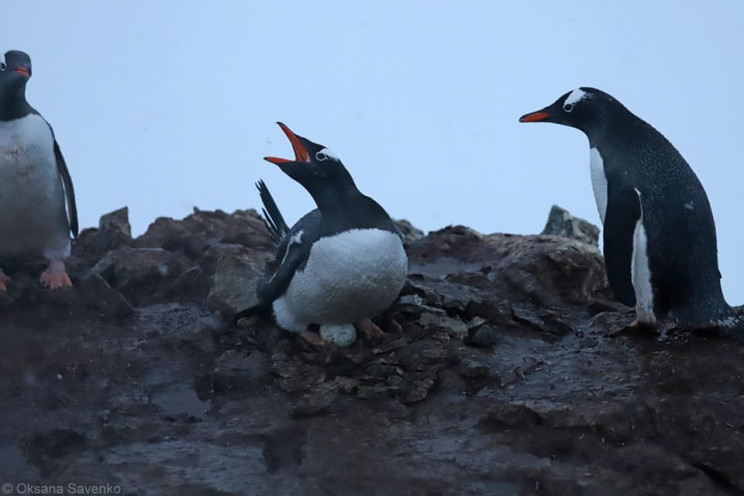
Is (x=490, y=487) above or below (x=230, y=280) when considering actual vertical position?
below

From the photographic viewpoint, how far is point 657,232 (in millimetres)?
4762

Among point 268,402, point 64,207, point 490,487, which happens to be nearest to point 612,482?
point 490,487

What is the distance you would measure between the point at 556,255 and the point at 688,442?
2.62 m

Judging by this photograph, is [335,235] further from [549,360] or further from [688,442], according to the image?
[688,442]

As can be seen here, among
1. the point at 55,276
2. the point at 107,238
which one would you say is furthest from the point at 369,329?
the point at 107,238

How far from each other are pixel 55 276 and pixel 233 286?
1.28 m

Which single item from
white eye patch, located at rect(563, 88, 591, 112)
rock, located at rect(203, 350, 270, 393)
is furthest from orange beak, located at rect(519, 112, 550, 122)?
rock, located at rect(203, 350, 270, 393)

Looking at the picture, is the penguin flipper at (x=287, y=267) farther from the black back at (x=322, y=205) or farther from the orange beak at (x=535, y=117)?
the orange beak at (x=535, y=117)

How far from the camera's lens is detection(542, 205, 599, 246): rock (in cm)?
778

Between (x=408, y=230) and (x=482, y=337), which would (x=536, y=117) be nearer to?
(x=482, y=337)

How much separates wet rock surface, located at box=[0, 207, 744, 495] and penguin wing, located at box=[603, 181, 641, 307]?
0.34m

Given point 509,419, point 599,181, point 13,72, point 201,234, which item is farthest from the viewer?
point 201,234

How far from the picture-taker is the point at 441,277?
631 cm

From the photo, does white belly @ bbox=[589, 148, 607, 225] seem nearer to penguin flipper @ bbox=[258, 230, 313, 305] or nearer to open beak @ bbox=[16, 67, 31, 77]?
penguin flipper @ bbox=[258, 230, 313, 305]
